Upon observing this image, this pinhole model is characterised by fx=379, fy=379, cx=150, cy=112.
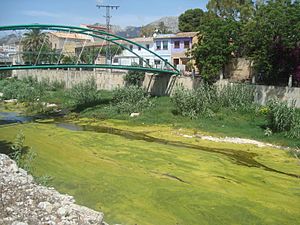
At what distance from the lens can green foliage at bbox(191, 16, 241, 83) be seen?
2884 cm

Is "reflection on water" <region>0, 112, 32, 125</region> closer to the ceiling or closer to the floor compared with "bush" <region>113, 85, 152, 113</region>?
closer to the floor

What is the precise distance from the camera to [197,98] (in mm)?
25344

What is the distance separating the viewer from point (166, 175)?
14586 mm

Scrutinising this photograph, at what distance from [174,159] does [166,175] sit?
7.69 feet

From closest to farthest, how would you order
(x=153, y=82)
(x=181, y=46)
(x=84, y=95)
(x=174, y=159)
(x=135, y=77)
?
(x=174, y=159) → (x=84, y=95) → (x=153, y=82) → (x=135, y=77) → (x=181, y=46)

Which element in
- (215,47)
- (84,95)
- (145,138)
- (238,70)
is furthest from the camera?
(84,95)

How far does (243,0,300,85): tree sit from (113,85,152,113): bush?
8.70 meters

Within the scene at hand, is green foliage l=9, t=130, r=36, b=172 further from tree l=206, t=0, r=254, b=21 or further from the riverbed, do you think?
tree l=206, t=0, r=254, b=21

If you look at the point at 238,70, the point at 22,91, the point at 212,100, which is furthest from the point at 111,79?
the point at 212,100

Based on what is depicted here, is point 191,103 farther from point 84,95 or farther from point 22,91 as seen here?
point 22,91

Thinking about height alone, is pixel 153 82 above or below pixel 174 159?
above

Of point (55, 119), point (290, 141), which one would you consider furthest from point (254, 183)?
point (55, 119)

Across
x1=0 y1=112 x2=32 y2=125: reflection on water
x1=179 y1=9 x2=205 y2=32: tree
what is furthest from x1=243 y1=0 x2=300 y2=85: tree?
x1=179 y1=9 x2=205 y2=32: tree

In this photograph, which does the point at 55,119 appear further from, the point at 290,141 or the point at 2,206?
the point at 2,206
